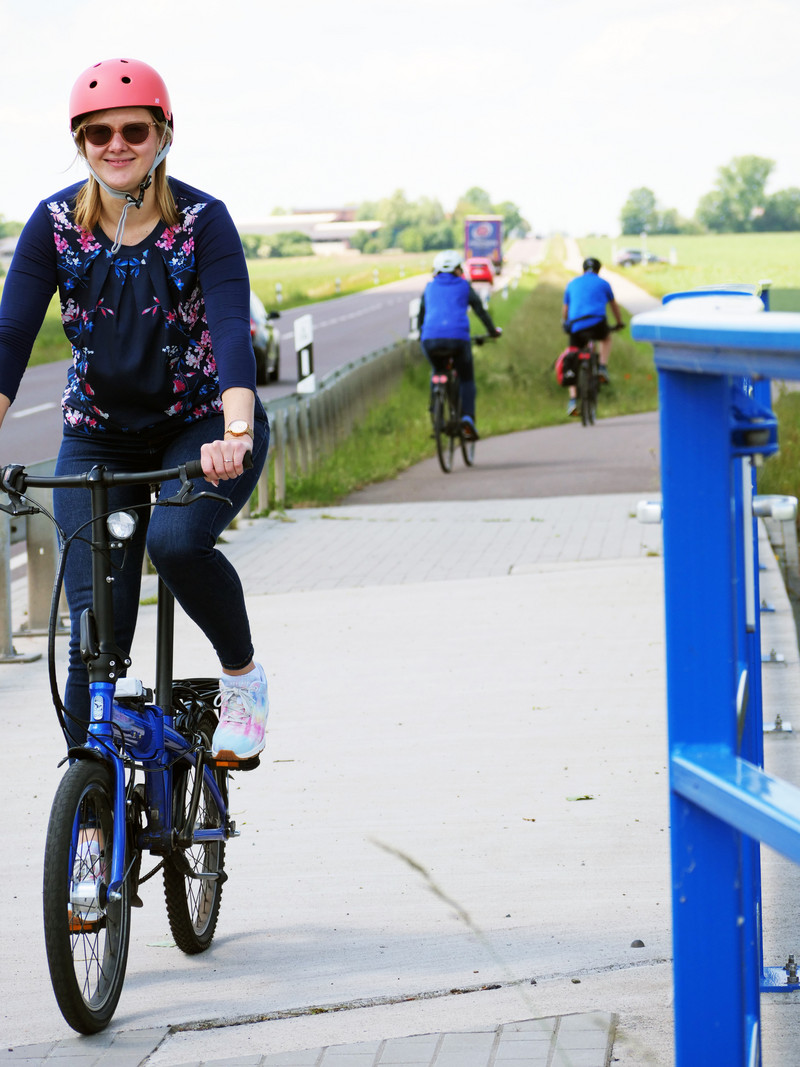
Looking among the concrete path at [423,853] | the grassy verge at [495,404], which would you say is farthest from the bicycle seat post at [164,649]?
the grassy verge at [495,404]

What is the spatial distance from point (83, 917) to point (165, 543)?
2.48 feet

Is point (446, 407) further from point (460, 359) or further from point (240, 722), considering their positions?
point (240, 722)

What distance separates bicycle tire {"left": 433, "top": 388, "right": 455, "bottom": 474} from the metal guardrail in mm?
1184

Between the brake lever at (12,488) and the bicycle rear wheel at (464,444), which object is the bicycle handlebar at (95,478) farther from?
the bicycle rear wheel at (464,444)

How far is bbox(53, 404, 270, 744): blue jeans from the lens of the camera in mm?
3328

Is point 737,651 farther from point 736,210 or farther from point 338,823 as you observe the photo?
point 736,210

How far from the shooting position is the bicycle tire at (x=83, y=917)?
2973mm

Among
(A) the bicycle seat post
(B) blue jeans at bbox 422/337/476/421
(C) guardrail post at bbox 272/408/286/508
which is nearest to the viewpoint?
(A) the bicycle seat post

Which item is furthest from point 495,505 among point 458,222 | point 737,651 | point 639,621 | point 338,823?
point 458,222

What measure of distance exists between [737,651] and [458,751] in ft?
13.2

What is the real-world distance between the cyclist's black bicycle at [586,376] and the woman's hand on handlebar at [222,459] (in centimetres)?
1756

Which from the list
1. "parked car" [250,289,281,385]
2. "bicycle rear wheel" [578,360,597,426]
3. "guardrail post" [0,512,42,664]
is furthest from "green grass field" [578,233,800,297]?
"guardrail post" [0,512,42,664]

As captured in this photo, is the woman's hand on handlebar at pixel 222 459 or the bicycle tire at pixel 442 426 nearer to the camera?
the woman's hand on handlebar at pixel 222 459

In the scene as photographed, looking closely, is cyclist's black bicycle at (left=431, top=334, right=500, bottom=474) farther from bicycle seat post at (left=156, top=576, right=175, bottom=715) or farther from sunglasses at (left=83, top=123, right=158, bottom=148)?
sunglasses at (left=83, top=123, right=158, bottom=148)
